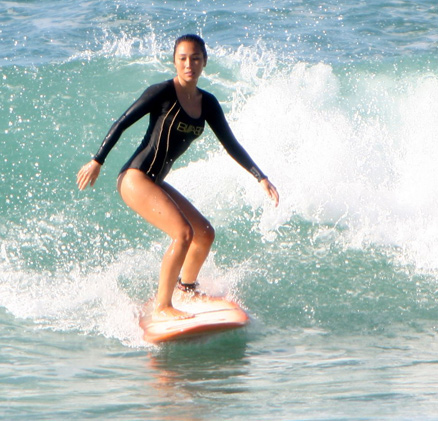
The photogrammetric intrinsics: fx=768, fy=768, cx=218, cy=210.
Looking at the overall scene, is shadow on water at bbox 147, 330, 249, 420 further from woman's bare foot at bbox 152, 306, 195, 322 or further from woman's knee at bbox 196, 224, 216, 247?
woman's knee at bbox 196, 224, 216, 247

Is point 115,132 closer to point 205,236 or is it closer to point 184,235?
point 184,235

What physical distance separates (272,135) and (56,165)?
2.32m

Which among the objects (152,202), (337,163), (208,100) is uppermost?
(208,100)

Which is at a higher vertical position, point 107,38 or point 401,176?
point 107,38

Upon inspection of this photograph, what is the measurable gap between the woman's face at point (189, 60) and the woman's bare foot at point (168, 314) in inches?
57.5

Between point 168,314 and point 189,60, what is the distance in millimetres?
1603

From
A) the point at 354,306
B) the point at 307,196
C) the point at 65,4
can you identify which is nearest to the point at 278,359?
the point at 354,306

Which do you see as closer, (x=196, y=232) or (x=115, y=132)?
(x=115, y=132)

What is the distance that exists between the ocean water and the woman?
57 cm

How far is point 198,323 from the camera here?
4812 millimetres

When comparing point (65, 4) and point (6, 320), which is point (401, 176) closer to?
point (6, 320)

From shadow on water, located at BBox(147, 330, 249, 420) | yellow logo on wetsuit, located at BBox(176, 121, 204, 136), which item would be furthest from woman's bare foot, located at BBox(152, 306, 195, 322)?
yellow logo on wetsuit, located at BBox(176, 121, 204, 136)

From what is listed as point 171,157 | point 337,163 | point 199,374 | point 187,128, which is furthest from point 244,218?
point 199,374

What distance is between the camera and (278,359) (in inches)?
179
